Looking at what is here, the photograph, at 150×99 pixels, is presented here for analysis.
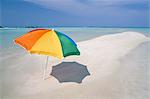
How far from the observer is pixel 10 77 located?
24.4 feet

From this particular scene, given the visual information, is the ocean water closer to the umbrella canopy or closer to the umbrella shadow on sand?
the umbrella shadow on sand

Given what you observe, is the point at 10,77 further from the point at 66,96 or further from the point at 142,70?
the point at 142,70

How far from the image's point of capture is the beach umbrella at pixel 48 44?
6062 millimetres

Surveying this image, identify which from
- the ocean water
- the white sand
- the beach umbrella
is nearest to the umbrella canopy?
the beach umbrella

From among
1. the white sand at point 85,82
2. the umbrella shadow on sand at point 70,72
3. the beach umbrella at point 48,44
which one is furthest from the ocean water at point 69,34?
the beach umbrella at point 48,44

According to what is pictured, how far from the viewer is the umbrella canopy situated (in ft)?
19.9

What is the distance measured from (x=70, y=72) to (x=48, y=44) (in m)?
2.05

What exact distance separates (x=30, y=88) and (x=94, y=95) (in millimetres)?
1900

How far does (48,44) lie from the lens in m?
6.25

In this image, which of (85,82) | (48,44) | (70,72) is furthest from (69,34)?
(48,44)

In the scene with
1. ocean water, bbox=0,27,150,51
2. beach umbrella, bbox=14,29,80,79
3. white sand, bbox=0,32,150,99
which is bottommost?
ocean water, bbox=0,27,150,51

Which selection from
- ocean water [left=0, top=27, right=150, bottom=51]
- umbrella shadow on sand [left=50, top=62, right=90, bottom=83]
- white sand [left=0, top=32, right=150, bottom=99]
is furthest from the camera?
ocean water [left=0, top=27, right=150, bottom=51]

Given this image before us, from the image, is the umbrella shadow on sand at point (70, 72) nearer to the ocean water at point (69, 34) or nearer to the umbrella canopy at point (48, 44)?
the umbrella canopy at point (48, 44)

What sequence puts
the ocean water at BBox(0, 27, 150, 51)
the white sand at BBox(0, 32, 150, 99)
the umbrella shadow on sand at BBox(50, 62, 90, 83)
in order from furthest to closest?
the ocean water at BBox(0, 27, 150, 51) → the umbrella shadow on sand at BBox(50, 62, 90, 83) → the white sand at BBox(0, 32, 150, 99)
